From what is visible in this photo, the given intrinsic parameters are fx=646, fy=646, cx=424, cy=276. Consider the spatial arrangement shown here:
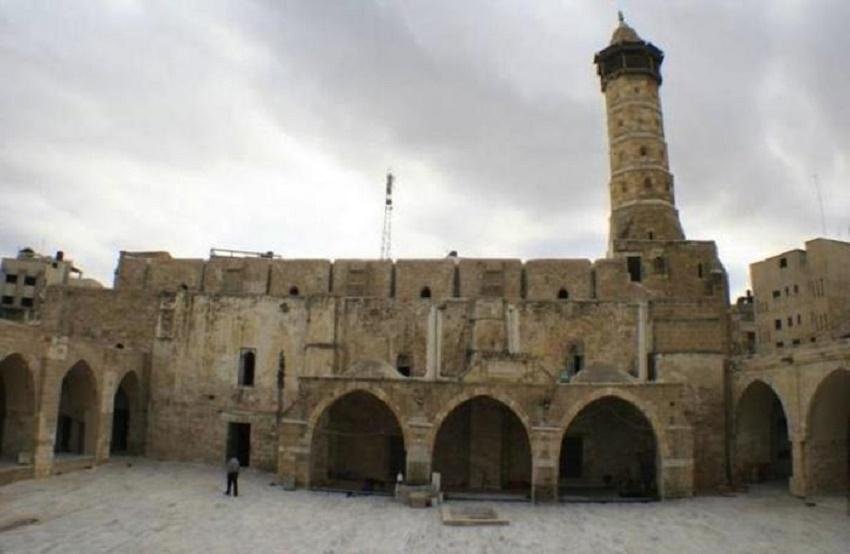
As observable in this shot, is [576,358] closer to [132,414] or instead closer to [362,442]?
[362,442]

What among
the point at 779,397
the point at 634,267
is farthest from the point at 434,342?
the point at 779,397

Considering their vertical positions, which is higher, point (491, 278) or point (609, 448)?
point (491, 278)

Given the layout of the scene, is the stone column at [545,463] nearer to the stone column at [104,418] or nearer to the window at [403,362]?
the window at [403,362]

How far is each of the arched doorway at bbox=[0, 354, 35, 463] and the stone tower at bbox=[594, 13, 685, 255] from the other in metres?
24.7

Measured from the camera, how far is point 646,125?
33594mm

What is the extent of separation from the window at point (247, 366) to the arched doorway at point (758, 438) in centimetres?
1978

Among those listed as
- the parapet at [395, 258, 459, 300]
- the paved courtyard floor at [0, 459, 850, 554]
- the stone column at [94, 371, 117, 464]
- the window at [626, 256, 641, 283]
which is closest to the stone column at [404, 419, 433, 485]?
the paved courtyard floor at [0, 459, 850, 554]

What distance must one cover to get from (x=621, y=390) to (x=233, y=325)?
16.4 meters

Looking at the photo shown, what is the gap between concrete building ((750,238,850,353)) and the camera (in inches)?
1549

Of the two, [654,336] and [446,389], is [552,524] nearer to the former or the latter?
[446,389]

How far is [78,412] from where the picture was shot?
81.3 feet

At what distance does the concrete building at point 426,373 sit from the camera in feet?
71.1

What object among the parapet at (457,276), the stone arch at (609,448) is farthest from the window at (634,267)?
the stone arch at (609,448)

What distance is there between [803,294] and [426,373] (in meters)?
28.0
